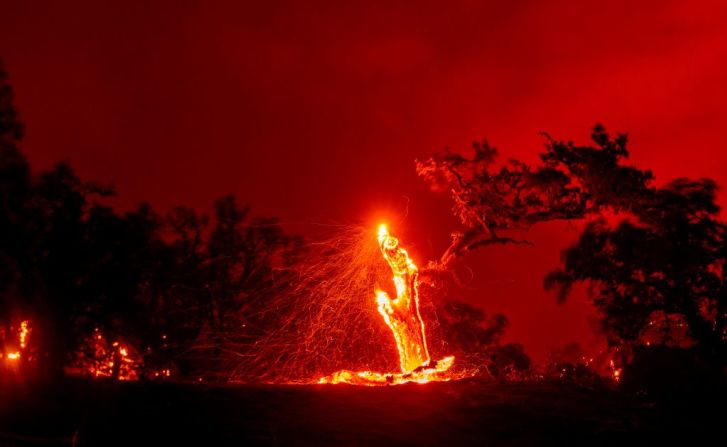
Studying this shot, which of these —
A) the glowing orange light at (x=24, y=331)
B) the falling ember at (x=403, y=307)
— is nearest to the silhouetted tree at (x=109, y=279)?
the glowing orange light at (x=24, y=331)

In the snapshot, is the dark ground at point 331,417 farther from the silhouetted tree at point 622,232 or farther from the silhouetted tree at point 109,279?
the silhouetted tree at point 109,279

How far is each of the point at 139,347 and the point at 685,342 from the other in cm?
1523

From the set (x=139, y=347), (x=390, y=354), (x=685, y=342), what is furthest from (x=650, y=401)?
(x=139, y=347)

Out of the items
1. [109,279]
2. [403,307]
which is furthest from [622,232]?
[109,279]

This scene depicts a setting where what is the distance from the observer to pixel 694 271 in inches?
471

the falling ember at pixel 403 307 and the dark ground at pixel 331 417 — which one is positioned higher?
the falling ember at pixel 403 307

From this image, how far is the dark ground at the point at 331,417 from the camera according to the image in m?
6.30

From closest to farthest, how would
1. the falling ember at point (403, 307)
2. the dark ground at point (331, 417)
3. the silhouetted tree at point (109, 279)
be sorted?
the dark ground at point (331, 417)
the falling ember at point (403, 307)
the silhouetted tree at point (109, 279)

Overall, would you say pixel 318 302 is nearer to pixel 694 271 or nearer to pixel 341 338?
pixel 341 338

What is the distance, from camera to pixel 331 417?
6.91 m

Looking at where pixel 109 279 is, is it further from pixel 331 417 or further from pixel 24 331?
pixel 331 417

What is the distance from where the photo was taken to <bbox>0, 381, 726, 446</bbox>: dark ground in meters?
6.30

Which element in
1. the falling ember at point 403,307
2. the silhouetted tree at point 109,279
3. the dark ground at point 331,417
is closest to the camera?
the dark ground at point 331,417

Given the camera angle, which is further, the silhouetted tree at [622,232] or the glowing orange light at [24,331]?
the glowing orange light at [24,331]
